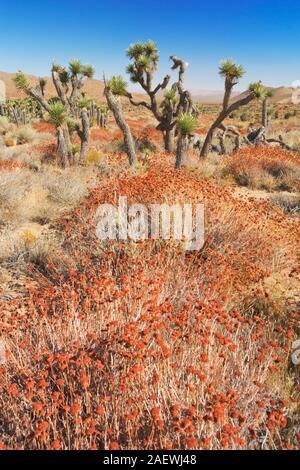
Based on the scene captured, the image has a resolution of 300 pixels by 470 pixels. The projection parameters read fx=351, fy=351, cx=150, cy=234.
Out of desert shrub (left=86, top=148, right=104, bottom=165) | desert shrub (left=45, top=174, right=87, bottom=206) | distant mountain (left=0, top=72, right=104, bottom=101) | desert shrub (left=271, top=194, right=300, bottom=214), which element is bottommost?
desert shrub (left=271, top=194, right=300, bottom=214)

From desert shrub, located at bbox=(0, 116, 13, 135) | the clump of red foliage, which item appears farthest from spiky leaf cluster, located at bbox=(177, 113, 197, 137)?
desert shrub, located at bbox=(0, 116, 13, 135)

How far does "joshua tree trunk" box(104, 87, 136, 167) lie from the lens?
38.8 feet

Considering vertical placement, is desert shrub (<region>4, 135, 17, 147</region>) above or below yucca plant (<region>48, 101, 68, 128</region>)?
below

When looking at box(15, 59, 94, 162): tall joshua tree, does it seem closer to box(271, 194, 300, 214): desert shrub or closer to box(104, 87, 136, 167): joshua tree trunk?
box(104, 87, 136, 167): joshua tree trunk

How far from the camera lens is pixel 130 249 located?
207 inches

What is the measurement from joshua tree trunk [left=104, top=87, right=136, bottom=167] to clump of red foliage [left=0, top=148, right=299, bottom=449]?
7.14 meters

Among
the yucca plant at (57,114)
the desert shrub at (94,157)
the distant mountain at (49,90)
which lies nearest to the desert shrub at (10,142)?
the desert shrub at (94,157)

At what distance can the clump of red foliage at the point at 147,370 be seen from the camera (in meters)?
2.21

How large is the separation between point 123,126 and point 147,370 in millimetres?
10692

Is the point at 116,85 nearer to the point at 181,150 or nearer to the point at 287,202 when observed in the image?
the point at 181,150

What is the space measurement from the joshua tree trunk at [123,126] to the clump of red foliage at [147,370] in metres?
7.14

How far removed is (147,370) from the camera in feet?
8.51

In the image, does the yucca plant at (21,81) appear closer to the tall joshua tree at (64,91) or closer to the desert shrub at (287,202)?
the tall joshua tree at (64,91)

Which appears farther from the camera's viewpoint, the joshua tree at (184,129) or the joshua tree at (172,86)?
the joshua tree at (172,86)
